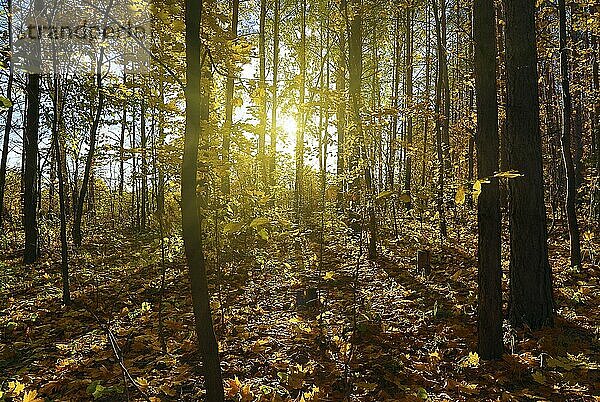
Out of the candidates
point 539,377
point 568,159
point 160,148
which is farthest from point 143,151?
point 568,159

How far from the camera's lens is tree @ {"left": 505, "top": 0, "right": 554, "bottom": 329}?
16.1 ft

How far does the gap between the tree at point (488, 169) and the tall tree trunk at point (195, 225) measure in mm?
2795

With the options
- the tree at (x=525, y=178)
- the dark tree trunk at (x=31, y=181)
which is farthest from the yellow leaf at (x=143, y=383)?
the dark tree trunk at (x=31, y=181)

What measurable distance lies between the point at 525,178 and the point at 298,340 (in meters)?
3.44

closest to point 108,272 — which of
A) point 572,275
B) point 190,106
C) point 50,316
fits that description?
point 50,316

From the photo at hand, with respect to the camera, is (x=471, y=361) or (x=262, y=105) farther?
(x=471, y=361)

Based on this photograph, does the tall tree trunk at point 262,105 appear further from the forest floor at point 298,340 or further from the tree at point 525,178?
the tree at point 525,178

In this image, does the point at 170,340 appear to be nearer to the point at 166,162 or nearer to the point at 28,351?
the point at 28,351

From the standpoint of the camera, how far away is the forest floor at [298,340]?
3.55 m

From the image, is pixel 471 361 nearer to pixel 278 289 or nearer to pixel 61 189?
pixel 278 289

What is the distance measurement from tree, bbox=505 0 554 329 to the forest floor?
0.46 m

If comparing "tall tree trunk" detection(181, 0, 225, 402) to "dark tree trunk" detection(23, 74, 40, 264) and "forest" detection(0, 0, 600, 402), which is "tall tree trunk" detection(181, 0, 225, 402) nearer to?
"forest" detection(0, 0, 600, 402)

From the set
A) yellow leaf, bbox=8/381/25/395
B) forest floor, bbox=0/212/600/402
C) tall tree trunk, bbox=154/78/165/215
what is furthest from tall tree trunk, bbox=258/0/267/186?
yellow leaf, bbox=8/381/25/395

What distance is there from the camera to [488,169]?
3895 millimetres
